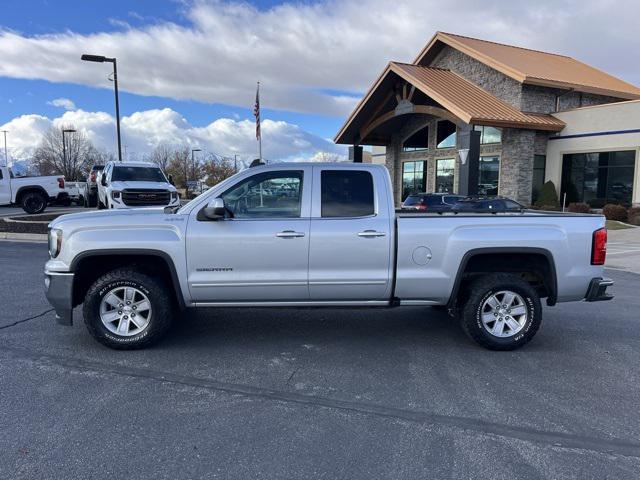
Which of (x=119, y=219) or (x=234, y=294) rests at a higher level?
(x=119, y=219)

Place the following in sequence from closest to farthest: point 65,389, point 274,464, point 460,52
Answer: point 274,464 < point 65,389 < point 460,52

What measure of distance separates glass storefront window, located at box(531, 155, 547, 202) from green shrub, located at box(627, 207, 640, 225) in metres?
4.69

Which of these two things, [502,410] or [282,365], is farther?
[282,365]

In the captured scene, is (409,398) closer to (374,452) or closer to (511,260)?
(374,452)

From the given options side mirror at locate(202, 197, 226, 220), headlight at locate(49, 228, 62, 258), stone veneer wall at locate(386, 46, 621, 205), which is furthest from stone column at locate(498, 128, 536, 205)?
headlight at locate(49, 228, 62, 258)

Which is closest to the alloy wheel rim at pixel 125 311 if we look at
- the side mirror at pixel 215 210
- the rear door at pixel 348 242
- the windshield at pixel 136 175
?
the side mirror at pixel 215 210

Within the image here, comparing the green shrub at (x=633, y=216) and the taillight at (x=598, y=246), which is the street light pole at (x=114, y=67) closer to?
the taillight at (x=598, y=246)

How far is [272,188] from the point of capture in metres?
4.90

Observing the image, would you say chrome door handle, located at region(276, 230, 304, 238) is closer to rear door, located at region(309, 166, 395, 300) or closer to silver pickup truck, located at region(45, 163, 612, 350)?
silver pickup truck, located at region(45, 163, 612, 350)

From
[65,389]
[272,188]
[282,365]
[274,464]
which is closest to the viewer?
[274,464]

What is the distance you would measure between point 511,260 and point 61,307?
4.56 m

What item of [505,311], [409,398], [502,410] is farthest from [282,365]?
[505,311]

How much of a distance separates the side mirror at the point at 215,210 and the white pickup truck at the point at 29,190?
17.8 meters

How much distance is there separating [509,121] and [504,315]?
62.8ft
